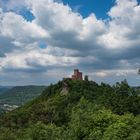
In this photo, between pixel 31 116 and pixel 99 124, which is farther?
pixel 31 116

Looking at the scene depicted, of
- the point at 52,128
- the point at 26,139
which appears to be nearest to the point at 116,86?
the point at 52,128

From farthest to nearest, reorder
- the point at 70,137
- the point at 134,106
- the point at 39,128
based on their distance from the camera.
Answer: the point at 134,106 < the point at 39,128 < the point at 70,137

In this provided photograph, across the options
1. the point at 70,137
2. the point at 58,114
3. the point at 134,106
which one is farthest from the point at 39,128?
the point at 58,114

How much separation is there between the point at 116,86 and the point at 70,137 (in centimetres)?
5758

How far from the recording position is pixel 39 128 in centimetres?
7094

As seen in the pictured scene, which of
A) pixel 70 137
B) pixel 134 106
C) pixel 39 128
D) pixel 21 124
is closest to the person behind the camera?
pixel 70 137

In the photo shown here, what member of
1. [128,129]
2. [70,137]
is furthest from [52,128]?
[128,129]

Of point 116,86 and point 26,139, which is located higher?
point 116,86

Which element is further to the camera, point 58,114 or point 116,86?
point 58,114

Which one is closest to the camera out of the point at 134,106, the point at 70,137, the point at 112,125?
the point at 70,137

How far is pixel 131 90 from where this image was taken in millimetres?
120875

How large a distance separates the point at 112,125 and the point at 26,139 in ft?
59.6

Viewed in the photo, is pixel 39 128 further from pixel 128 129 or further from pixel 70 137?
pixel 128 129

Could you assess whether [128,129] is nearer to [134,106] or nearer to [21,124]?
[134,106]
